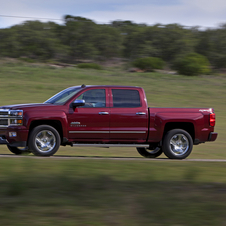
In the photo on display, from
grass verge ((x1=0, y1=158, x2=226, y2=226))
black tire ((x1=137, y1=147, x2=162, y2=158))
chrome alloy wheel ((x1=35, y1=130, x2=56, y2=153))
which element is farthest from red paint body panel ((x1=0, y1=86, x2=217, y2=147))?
grass verge ((x1=0, y1=158, x2=226, y2=226))

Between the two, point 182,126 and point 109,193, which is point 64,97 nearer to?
point 182,126

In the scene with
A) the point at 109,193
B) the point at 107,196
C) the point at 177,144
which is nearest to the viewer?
the point at 107,196

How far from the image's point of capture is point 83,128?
9195mm

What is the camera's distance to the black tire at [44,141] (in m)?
8.87

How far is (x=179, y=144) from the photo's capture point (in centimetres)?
968

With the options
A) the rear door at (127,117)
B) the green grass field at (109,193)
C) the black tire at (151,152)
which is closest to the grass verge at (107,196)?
the green grass field at (109,193)

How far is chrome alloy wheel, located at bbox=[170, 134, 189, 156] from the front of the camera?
9625 millimetres

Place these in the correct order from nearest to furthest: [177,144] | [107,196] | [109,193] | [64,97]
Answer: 1. [107,196]
2. [109,193]
3. [64,97]
4. [177,144]

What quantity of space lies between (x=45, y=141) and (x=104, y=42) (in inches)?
2495

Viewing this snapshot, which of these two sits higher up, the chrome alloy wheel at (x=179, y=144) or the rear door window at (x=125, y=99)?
the rear door window at (x=125, y=99)

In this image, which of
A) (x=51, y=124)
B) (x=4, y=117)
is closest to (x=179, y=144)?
(x=51, y=124)

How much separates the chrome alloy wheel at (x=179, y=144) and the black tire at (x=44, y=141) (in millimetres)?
2819

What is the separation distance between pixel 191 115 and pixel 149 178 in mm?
4411

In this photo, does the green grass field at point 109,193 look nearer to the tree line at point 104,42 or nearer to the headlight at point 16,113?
the headlight at point 16,113
